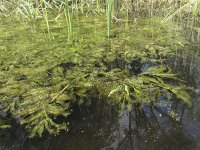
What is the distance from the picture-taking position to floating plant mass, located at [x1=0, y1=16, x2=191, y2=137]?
75.9 inches

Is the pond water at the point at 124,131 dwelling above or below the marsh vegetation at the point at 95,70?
below

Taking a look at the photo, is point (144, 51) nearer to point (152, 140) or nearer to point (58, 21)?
point (152, 140)

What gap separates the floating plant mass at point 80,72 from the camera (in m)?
1.93

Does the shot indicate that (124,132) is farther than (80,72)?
No

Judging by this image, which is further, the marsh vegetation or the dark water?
the marsh vegetation

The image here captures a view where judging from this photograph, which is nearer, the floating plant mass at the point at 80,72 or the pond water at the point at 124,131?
the pond water at the point at 124,131

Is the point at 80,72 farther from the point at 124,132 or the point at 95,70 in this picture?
the point at 124,132

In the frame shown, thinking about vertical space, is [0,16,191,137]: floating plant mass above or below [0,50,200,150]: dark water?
above

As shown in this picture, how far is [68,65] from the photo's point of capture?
257 centimetres

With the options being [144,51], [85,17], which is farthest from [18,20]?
[144,51]

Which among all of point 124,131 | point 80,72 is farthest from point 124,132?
point 80,72

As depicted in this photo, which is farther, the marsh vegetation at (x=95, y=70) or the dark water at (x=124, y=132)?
the marsh vegetation at (x=95, y=70)

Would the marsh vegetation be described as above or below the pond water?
above

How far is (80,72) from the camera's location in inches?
93.3
